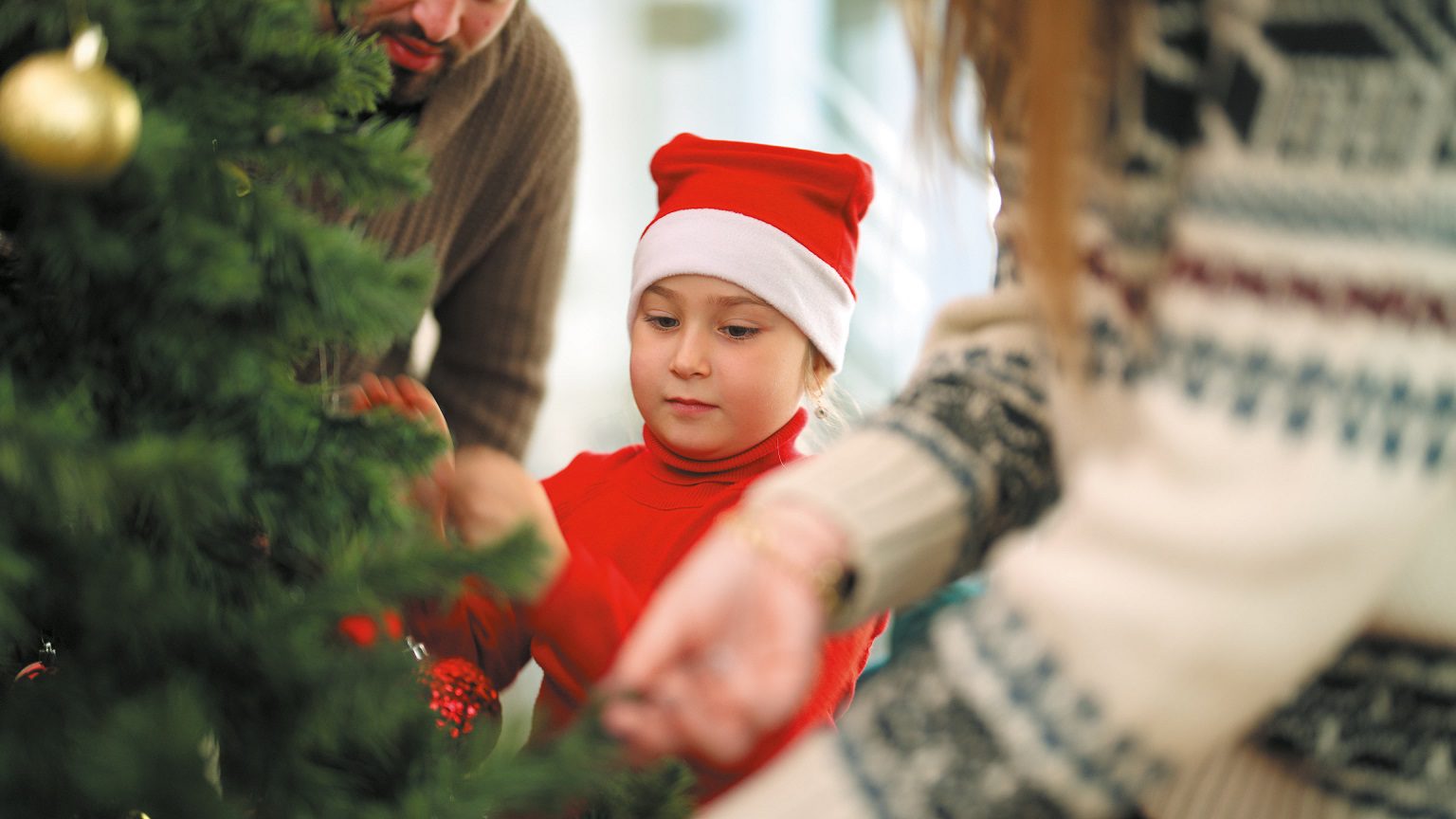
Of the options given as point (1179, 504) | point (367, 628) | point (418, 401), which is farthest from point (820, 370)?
point (1179, 504)

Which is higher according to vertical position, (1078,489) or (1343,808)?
(1078,489)

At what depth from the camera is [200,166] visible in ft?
1.87

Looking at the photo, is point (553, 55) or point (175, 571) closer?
point (175, 571)

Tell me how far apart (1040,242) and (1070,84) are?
7 centimetres

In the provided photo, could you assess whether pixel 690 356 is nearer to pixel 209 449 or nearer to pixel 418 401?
pixel 418 401

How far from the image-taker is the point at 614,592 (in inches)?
37.9

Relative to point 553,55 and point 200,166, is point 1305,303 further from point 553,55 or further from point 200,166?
point 553,55

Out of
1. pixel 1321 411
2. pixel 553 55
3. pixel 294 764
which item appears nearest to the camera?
pixel 1321 411

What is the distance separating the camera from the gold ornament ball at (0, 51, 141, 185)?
493mm

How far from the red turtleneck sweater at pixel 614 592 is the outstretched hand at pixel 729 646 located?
1.41 feet

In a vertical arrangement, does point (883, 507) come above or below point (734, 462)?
above

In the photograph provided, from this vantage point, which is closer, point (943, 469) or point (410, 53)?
point (943, 469)

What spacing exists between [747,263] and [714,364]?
109 mm

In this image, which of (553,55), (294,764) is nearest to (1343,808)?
(294,764)
